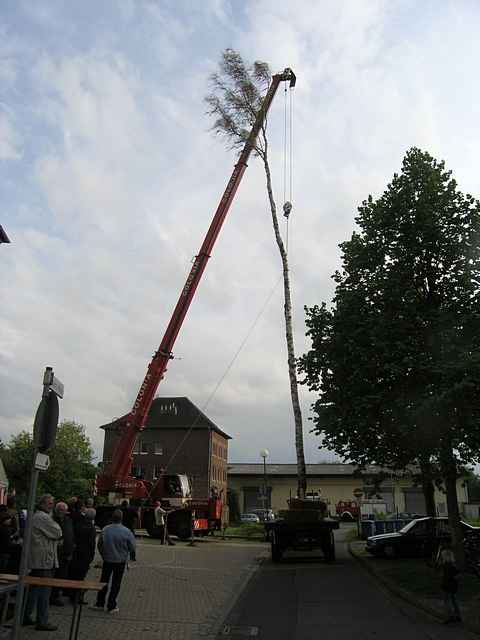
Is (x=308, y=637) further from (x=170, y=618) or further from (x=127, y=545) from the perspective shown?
(x=127, y=545)

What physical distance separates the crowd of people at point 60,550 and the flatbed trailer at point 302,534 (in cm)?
863

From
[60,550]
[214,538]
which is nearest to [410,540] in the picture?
[214,538]

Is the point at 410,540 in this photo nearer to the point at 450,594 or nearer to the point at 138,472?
the point at 450,594

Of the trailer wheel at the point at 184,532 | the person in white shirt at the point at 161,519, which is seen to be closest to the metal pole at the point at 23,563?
the person in white shirt at the point at 161,519

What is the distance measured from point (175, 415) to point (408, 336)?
2188 inches

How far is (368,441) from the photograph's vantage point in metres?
15.9

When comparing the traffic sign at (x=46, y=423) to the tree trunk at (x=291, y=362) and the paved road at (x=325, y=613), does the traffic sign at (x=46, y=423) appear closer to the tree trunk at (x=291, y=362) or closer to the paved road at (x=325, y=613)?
the paved road at (x=325, y=613)

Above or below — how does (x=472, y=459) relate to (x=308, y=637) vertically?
above

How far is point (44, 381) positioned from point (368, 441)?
11.4m

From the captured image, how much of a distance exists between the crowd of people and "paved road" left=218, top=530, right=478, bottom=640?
1.96 m

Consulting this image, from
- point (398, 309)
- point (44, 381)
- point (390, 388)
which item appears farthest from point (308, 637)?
point (398, 309)

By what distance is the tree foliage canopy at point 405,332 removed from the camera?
13.6 meters

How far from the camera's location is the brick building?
6353cm

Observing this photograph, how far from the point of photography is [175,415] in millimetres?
67938
